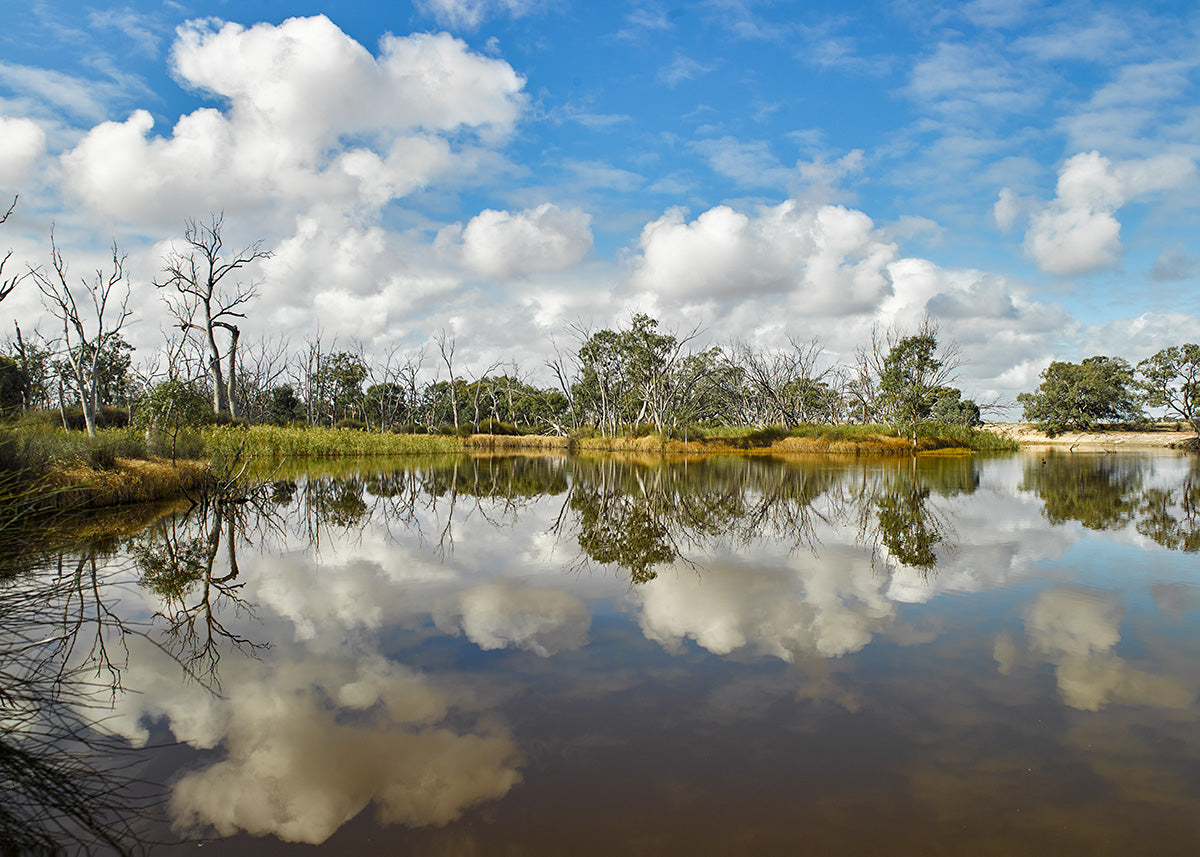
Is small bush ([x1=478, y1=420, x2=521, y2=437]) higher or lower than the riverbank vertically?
higher

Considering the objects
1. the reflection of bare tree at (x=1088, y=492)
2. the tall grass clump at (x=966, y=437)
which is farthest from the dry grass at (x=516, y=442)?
the reflection of bare tree at (x=1088, y=492)

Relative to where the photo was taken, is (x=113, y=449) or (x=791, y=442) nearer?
(x=113, y=449)

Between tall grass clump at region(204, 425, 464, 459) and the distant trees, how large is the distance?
5333cm

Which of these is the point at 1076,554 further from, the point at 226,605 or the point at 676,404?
the point at 676,404

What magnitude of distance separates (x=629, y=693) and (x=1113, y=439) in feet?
220

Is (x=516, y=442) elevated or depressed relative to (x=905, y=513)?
elevated

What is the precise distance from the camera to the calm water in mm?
3141

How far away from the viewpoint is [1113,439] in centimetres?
5575

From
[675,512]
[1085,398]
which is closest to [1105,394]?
[1085,398]

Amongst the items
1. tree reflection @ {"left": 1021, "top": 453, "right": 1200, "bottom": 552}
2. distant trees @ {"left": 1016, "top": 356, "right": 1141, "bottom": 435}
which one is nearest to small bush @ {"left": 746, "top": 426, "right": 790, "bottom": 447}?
tree reflection @ {"left": 1021, "top": 453, "right": 1200, "bottom": 552}

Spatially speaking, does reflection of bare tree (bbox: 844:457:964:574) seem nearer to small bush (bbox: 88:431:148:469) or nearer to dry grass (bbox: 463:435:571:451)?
small bush (bbox: 88:431:148:469)

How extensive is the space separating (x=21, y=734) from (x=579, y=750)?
132 inches

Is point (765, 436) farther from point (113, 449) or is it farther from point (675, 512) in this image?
point (113, 449)

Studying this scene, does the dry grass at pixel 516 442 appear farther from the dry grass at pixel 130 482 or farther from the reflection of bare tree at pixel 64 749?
the reflection of bare tree at pixel 64 749
